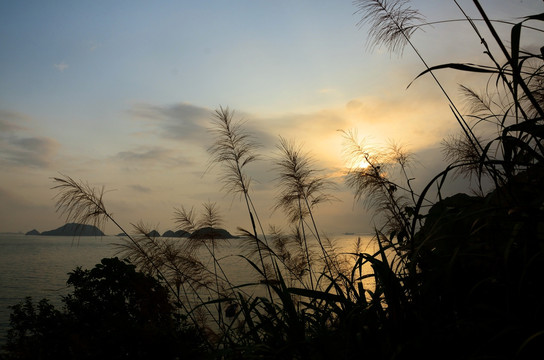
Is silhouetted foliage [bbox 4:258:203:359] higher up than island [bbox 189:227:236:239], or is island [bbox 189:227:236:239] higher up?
island [bbox 189:227:236:239]

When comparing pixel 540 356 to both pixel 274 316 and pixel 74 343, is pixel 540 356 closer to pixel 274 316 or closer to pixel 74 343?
pixel 274 316

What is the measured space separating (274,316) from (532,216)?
49.4 inches

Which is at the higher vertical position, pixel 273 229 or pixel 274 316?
pixel 273 229

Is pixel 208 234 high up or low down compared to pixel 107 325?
up

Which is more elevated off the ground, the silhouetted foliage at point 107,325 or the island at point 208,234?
the island at point 208,234

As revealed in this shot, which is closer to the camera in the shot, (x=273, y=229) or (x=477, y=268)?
(x=477, y=268)

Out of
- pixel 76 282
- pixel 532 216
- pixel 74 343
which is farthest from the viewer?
pixel 76 282

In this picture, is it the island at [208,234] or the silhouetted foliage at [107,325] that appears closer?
the silhouetted foliage at [107,325]

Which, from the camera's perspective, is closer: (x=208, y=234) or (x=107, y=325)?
(x=107, y=325)

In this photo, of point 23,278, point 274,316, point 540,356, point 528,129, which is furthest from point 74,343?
point 23,278

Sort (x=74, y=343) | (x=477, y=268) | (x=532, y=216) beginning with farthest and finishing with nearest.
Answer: (x=74, y=343)
(x=477, y=268)
(x=532, y=216)

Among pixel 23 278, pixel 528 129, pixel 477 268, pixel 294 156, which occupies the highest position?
pixel 294 156

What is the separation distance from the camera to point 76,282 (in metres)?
4.00

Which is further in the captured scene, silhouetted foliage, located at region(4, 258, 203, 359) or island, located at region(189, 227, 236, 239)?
island, located at region(189, 227, 236, 239)
